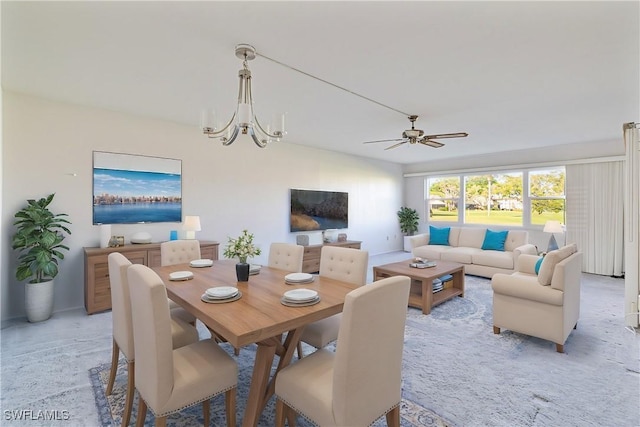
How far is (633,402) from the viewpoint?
197 cm

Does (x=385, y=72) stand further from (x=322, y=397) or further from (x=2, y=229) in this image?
(x=2, y=229)

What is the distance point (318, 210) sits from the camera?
20.7ft

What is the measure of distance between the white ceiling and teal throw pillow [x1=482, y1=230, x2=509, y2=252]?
227 centimetres

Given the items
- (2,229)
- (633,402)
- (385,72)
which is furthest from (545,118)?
(2,229)

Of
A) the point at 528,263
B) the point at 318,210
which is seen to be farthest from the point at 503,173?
the point at 318,210

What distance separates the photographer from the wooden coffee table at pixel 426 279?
363 centimetres

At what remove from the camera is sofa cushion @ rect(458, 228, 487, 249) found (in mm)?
6020

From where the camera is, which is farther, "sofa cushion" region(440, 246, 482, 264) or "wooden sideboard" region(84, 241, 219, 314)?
"sofa cushion" region(440, 246, 482, 264)

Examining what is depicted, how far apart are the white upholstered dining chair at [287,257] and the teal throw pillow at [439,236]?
441cm

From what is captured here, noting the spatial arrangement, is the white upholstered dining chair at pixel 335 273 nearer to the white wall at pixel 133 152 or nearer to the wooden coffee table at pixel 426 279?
the wooden coffee table at pixel 426 279

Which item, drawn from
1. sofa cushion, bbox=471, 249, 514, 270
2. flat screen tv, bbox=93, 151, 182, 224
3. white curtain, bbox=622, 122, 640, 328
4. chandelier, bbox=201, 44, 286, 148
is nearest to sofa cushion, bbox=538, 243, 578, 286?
white curtain, bbox=622, 122, 640, 328

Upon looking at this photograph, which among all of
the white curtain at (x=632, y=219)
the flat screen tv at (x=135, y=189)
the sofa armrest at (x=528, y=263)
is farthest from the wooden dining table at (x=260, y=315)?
the white curtain at (x=632, y=219)

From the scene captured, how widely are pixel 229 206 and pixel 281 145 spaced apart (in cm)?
155

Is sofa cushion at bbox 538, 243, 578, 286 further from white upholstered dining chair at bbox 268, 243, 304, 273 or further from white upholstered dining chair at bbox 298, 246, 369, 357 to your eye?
white upholstered dining chair at bbox 268, 243, 304, 273
